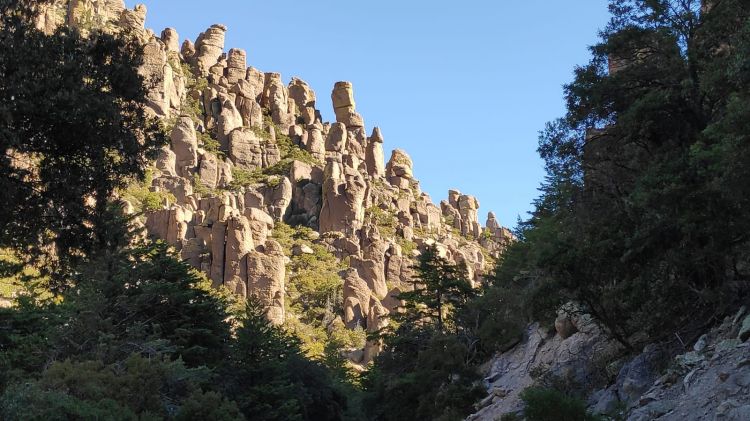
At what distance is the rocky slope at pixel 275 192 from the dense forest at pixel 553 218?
134 ft

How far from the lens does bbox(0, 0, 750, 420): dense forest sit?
38.0ft

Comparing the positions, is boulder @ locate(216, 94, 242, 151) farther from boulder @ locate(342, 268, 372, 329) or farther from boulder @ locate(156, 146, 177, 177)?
boulder @ locate(342, 268, 372, 329)

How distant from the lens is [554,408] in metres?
14.1

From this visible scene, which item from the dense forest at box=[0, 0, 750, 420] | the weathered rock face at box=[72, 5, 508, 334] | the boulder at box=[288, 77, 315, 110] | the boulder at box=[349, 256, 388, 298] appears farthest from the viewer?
the boulder at box=[288, 77, 315, 110]

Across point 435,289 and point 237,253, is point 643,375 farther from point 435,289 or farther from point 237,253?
point 237,253

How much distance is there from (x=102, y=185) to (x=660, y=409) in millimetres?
10782

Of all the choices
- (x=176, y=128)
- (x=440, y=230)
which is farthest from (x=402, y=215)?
(x=176, y=128)

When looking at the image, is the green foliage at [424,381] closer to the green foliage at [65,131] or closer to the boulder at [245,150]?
the green foliage at [65,131]

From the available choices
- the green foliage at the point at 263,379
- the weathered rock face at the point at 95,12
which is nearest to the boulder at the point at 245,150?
the weathered rock face at the point at 95,12

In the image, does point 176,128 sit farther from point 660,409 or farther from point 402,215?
point 660,409

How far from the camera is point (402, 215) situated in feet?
351

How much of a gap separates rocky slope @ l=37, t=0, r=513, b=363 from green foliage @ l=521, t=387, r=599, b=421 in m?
47.7

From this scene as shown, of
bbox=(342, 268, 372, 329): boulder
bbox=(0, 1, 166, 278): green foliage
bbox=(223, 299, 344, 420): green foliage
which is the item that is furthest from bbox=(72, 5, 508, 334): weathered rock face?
bbox=(0, 1, 166, 278): green foliage

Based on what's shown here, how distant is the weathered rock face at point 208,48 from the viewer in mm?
122062
